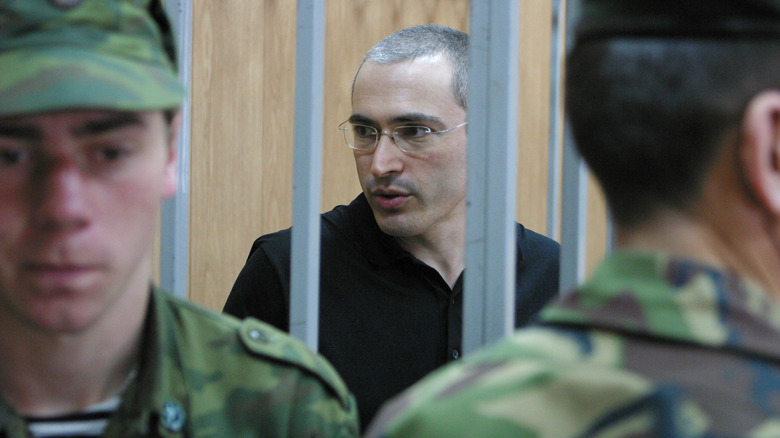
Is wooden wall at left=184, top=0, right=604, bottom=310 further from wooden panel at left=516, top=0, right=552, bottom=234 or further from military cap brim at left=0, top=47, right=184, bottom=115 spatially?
military cap brim at left=0, top=47, right=184, bottom=115

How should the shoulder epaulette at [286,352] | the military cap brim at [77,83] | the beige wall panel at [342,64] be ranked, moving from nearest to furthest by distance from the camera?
the military cap brim at [77,83] → the shoulder epaulette at [286,352] → the beige wall panel at [342,64]

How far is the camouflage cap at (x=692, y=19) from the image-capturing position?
85 cm

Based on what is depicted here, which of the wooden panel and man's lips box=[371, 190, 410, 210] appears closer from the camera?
man's lips box=[371, 190, 410, 210]

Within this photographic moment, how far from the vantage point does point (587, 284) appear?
879 millimetres

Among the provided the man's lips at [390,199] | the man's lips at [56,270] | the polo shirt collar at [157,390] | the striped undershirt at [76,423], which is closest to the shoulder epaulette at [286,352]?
the polo shirt collar at [157,390]

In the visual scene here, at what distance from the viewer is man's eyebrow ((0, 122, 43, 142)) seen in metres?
1.06

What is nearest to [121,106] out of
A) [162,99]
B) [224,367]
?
[162,99]

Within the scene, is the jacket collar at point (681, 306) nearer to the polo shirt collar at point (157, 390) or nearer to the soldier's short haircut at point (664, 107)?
the soldier's short haircut at point (664, 107)


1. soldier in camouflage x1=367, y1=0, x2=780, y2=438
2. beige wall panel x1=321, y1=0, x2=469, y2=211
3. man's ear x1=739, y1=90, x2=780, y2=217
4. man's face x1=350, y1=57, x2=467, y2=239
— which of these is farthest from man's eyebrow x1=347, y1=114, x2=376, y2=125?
man's ear x1=739, y1=90, x2=780, y2=217

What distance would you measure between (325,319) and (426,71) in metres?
0.69

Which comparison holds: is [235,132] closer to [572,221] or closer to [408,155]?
[408,155]

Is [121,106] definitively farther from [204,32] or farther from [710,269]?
[204,32]

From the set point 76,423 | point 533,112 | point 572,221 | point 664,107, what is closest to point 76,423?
point 76,423

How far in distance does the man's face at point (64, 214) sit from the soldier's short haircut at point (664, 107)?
1.89 ft
